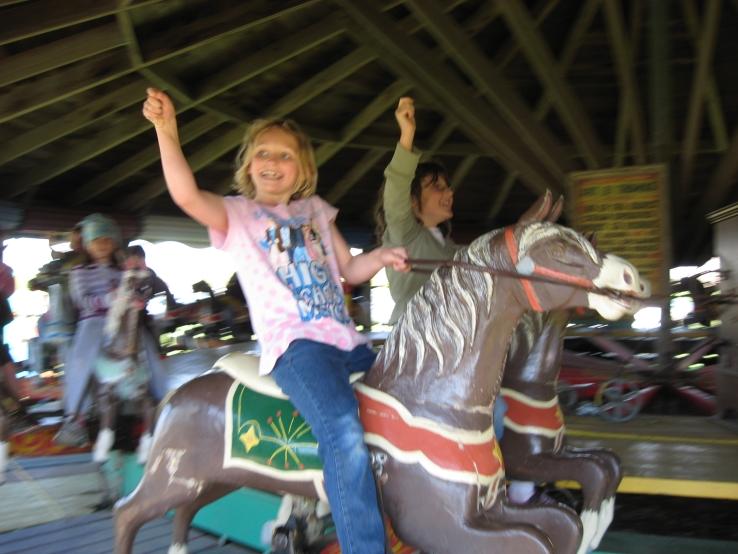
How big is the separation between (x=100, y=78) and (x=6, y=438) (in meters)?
2.24

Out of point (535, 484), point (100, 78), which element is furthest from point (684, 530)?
point (100, 78)


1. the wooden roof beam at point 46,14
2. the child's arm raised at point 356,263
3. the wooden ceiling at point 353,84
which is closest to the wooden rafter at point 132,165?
the wooden ceiling at point 353,84

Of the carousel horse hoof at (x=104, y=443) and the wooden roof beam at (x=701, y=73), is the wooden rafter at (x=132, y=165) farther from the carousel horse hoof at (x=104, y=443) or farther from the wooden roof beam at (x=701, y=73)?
the wooden roof beam at (x=701, y=73)

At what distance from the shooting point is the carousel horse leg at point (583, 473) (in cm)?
207

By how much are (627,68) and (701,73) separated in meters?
0.59

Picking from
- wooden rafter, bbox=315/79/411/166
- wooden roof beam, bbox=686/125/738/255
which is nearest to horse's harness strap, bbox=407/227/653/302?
wooden rafter, bbox=315/79/411/166

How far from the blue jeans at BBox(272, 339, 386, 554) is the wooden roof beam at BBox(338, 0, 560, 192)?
9.45ft

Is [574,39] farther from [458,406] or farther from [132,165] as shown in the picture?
[458,406]

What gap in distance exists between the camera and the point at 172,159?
167cm

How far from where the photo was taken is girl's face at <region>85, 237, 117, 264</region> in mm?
3434

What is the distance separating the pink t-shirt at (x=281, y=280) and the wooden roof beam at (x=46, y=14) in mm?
2053

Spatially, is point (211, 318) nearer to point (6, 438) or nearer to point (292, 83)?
point (292, 83)

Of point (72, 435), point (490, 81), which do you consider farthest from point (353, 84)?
point (72, 435)

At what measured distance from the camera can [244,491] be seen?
2832 mm
